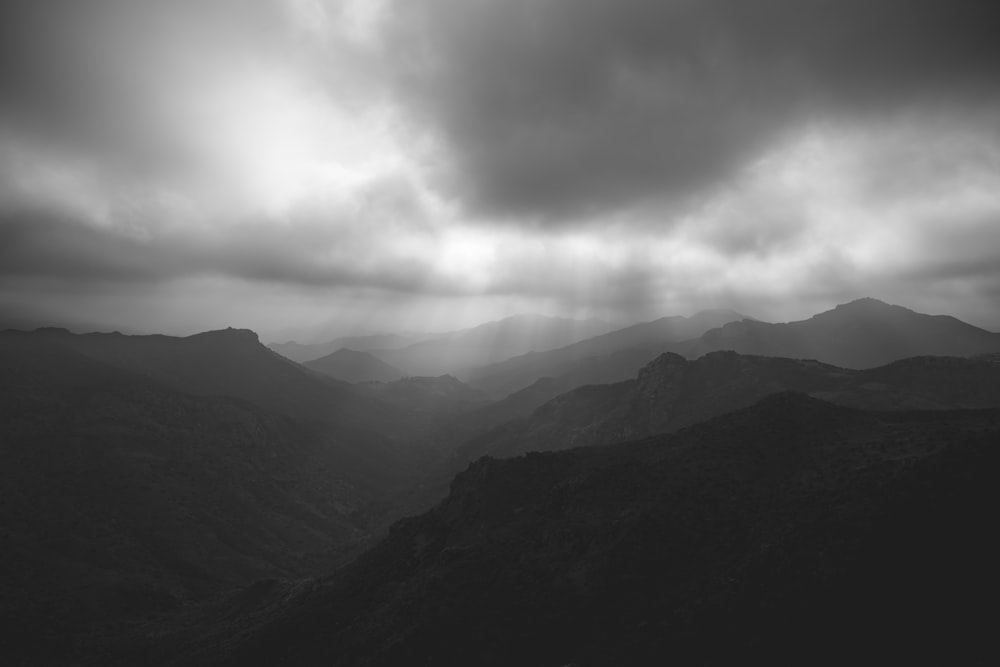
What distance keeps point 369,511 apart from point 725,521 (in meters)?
165

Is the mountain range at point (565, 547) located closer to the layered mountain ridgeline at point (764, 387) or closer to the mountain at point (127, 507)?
the mountain at point (127, 507)

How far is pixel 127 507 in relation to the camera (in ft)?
427

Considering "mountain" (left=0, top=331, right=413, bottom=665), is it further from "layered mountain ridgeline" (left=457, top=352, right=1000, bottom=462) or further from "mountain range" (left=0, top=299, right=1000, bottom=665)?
"layered mountain ridgeline" (left=457, top=352, right=1000, bottom=462)

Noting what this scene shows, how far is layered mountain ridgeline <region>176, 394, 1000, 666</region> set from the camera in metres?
33.9

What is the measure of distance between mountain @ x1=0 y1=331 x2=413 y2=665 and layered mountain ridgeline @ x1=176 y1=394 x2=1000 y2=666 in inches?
1177

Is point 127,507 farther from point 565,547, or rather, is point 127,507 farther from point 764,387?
point 764,387

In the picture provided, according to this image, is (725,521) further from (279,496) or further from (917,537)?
(279,496)

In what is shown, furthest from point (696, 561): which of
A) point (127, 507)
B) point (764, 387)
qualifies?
point (127, 507)

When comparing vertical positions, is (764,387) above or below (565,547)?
above

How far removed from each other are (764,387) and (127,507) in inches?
8057

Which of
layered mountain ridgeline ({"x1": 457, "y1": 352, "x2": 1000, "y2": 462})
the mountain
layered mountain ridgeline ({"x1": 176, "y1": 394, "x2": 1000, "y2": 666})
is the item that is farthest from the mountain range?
layered mountain ridgeline ({"x1": 457, "y1": 352, "x2": 1000, "y2": 462})

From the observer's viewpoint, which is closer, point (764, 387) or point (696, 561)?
point (696, 561)

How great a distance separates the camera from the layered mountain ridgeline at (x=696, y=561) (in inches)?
1334

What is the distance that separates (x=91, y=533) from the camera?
11800cm
